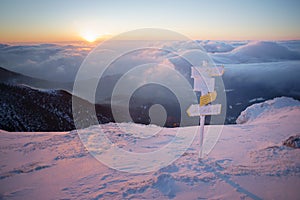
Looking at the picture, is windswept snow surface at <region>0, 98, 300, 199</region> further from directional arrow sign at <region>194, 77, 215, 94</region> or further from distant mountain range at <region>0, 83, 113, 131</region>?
distant mountain range at <region>0, 83, 113, 131</region>

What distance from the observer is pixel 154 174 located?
5691mm

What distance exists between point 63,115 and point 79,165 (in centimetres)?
6650

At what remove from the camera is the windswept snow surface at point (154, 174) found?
195 inches

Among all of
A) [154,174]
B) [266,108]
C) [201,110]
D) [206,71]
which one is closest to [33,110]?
[266,108]

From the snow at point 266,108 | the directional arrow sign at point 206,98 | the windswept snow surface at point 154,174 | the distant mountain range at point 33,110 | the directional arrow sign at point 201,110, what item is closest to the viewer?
the windswept snow surface at point 154,174

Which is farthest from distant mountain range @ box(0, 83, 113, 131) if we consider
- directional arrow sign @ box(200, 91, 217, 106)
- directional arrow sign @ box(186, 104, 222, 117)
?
directional arrow sign @ box(200, 91, 217, 106)

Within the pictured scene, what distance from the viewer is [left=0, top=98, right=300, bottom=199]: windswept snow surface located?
4945mm

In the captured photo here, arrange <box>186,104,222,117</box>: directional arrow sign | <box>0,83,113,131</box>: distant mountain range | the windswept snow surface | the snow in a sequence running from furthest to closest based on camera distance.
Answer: <box>0,83,113,131</box>: distant mountain range < the snow < <box>186,104,222,117</box>: directional arrow sign < the windswept snow surface

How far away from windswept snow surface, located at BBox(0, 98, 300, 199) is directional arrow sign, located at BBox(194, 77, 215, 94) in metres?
2.32

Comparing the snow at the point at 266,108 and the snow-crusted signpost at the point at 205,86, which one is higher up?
the snow-crusted signpost at the point at 205,86

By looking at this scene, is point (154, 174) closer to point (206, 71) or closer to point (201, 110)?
point (201, 110)

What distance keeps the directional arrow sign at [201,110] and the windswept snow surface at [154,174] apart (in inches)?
62.9

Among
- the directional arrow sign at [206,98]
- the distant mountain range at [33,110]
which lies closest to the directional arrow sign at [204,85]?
the directional arrow sign at [206,98]

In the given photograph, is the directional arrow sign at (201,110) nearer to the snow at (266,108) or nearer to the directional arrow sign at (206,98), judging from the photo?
the directional arrow sign at (206,98)
